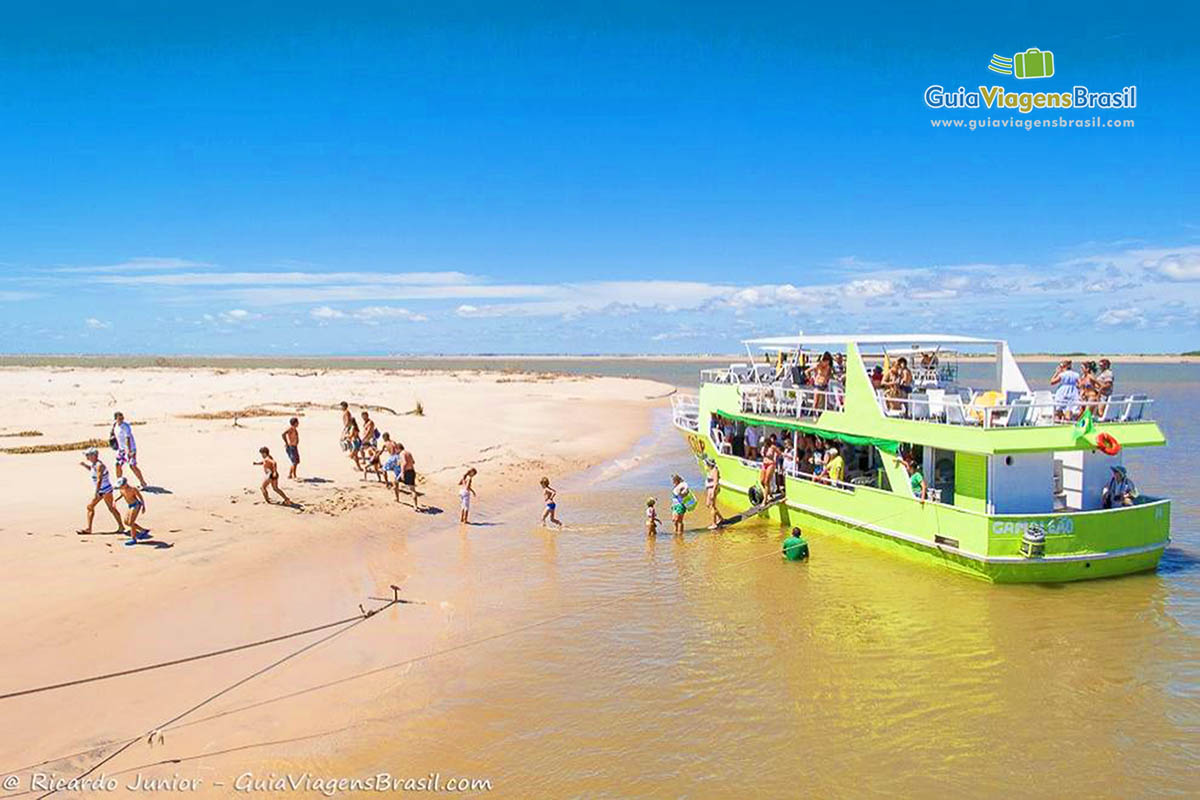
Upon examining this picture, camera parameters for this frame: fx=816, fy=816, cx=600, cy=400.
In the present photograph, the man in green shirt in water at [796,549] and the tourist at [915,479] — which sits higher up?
the tourist at [915,479]

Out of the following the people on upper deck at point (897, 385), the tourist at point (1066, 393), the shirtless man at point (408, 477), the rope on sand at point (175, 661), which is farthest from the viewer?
the shirtless man at point (408, 477)

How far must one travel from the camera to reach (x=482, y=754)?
28.5 ft

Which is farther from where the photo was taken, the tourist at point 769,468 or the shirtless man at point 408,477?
the tourist at point 769,468

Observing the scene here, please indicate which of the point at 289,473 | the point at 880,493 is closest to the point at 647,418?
the point at 289,473

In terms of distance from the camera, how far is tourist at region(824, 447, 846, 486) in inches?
703

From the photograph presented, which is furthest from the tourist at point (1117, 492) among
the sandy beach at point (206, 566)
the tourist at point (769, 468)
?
the sandy beach at point (206, 566)

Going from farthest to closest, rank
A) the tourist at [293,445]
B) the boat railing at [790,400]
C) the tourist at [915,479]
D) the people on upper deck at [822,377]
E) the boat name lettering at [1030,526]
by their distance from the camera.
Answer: the tourist at [293,445], the people on upper deck at [822,377], the boat railing at [790,400], the tourist at [915,479], the boat name lettering at [1030,526]

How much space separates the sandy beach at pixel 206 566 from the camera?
360 inches

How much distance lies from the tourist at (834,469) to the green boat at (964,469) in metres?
0.03

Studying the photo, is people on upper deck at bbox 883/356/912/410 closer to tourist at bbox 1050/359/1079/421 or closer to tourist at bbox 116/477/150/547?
tourist at bbox 1050/359/1079/421

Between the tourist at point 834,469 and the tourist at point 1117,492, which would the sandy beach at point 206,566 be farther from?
the tourist at point 1117,492

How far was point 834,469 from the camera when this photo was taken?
17891 mm

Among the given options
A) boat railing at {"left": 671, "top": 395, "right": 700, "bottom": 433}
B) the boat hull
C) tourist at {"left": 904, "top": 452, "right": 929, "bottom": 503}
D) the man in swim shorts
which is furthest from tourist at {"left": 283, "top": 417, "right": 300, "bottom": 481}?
tourist at {"left": 904, "top": 452, "right": 929, "bottom": 503}

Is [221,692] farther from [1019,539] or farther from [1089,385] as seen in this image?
[1089,385]
